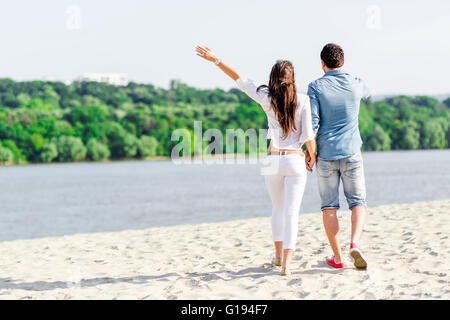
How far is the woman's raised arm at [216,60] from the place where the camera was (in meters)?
4.76

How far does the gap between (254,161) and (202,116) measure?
11.2 metres

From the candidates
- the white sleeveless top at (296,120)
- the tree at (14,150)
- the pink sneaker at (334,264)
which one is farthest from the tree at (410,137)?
the white sleeveless top at (296,120)

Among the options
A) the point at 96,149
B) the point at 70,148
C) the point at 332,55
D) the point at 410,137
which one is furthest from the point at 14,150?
the point at 332,55

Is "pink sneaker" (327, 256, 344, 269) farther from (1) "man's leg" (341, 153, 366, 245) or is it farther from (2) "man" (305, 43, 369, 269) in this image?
(1) "man's leg" (341, 153, 366, 245)

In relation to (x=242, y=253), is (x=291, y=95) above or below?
above

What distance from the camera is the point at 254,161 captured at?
79250 mm

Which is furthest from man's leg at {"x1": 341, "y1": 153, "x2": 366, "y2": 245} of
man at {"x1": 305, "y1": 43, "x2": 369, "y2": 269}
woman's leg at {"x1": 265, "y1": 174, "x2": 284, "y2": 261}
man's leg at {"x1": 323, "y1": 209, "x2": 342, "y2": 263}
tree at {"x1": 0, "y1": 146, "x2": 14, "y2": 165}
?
tree at {"x1": 0, "y1": 146, "x2": 14, "y2": 165}

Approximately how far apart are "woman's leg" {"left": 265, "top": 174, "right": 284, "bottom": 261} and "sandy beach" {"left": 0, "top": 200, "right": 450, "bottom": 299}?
0.34 meters

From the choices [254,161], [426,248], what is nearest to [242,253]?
[426,248]

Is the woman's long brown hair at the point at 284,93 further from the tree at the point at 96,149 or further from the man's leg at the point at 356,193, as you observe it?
the tree at the point at 96,149

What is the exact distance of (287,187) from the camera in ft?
16.1

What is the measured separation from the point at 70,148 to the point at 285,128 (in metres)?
68.7

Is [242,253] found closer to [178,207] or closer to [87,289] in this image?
[87,289]

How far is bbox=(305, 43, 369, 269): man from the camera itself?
16.1 ft
